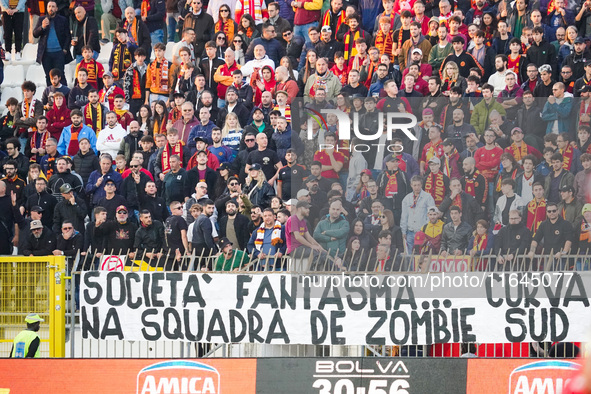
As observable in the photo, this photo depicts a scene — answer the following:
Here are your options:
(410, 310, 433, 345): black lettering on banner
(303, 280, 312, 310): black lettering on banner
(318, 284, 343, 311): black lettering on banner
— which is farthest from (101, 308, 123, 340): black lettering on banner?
(410, 310, 433, 345): black lettering on banner

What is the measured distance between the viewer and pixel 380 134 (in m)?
15.1

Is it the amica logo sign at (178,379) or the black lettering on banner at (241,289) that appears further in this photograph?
the black lettering on banner at (241,289)

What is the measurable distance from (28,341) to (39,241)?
383 centimetres

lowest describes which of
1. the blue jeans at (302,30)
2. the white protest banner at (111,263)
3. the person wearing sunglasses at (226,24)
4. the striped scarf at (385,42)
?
the white protest banner at (111,263)

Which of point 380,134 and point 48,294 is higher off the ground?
point 380,134

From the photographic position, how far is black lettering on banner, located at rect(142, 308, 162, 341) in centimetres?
1063

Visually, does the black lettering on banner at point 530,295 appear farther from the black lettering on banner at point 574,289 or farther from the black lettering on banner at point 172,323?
the black lettering on banner at point 172,323

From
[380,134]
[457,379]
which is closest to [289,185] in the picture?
[380,134]

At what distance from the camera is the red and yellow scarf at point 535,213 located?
43.3 feet

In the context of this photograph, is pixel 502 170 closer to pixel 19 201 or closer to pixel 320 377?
pixel 320 377

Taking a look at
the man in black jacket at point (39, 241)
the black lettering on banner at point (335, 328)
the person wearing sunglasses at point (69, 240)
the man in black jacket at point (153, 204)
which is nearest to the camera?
the black lettering on banner at point (335, 328)

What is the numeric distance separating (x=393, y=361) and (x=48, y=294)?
3842mm

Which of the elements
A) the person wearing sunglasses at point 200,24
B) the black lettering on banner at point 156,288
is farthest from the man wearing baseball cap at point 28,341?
the person wearing sunglasses at point 200,24

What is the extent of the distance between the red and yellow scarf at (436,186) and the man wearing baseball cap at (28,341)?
6.08 m
